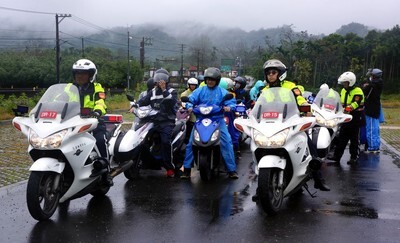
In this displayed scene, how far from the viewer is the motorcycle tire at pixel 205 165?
8.20 m

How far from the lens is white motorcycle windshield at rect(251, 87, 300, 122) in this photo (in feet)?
20.8

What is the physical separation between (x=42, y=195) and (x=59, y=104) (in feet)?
3.78

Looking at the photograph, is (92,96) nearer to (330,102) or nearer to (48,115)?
(48,115)

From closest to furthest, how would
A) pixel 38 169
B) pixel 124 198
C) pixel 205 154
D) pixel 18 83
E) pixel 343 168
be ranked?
pixel 38 169 < pixel 124 198 < pixel 205 154 < pixel 343 168 < pixel 18 83

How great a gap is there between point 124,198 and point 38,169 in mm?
1919

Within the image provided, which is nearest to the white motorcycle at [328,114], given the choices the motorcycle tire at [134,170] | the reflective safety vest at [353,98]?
the reflective safety vest at [353,98]

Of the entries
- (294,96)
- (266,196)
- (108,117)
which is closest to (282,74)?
(294,96)

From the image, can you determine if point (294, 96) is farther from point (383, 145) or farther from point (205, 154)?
point (383, 145)

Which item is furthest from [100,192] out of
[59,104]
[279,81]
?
[279,81]

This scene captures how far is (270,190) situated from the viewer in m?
6.02

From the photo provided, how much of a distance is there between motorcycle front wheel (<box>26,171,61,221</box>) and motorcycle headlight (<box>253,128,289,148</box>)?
2.46m

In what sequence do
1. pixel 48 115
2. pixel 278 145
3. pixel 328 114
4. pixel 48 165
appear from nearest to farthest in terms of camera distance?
pixel 48 165, pixel 278 145, pixel 48 115, pixel 328 114

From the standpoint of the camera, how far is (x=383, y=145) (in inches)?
527

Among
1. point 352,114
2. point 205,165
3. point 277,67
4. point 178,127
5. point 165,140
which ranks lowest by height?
point 205,165
